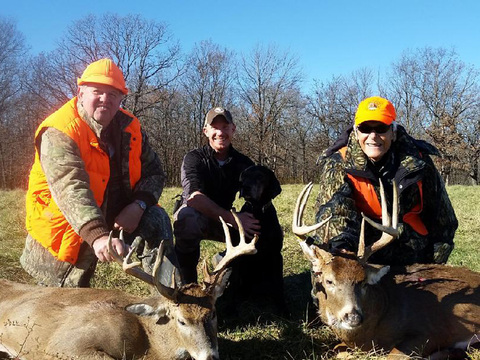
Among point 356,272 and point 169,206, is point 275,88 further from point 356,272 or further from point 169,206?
point 356,272

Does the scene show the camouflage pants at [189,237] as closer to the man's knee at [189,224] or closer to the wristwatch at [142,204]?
the man's knee at [189,224]

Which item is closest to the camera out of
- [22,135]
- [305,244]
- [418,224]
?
[305,244]

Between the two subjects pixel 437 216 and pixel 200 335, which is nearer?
pixel 200 335

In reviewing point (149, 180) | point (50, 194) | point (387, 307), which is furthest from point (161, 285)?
point (387, 307)

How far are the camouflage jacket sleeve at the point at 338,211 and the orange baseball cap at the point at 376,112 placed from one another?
21.9 inches

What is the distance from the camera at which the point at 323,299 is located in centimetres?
387

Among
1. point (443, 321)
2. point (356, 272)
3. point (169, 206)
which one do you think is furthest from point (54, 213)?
point (169, 206)

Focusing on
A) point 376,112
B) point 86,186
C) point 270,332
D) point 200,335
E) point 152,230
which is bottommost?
point 270,332

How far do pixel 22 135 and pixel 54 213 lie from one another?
29465mm

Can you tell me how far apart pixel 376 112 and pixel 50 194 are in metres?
2.96

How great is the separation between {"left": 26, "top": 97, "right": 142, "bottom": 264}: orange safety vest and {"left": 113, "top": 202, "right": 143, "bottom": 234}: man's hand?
23 centimetres

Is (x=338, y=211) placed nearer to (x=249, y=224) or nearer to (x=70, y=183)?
(x=249, y=224)

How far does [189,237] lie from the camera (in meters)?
4.98

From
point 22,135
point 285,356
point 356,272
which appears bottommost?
point 285,356
